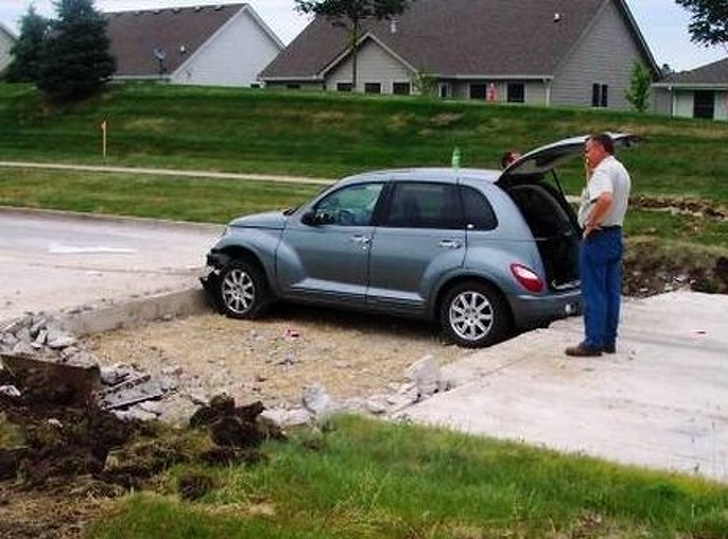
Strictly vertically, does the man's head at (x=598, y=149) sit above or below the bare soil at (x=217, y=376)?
above

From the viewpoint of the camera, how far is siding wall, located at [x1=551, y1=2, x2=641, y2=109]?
47969 mm

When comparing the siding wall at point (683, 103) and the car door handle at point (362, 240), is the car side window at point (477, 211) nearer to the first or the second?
the car door handle at point (362, 240)

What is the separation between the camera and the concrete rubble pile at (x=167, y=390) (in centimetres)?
762

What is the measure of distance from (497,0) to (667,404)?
45609 millimetres

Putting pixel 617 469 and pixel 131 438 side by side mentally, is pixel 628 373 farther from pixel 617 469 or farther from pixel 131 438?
pixel 131 438

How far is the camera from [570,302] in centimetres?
1085

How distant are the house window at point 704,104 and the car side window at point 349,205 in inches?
1595

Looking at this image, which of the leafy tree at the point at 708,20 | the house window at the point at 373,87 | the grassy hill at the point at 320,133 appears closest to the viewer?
the grassy hill at the point at 320,133

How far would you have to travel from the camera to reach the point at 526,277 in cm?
1046

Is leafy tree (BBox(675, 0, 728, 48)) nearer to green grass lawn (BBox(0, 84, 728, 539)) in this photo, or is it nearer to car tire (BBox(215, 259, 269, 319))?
green grass lawn (BBox(0, 84, 728, 539))

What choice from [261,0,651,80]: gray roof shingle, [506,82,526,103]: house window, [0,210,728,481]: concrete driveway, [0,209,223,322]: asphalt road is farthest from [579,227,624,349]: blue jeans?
[506,82,526,103]: house window

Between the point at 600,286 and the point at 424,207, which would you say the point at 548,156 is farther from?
the point at 600,286

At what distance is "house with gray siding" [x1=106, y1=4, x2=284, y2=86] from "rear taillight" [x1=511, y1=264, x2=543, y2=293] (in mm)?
47569

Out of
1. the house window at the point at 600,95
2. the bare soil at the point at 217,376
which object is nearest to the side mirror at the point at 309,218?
the bare soil at the point at 217,376
